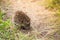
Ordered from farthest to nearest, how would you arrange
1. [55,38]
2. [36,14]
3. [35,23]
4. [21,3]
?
[21,3] < [36,14] < [35,23] < [55,38]

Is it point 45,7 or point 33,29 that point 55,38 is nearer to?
point 33,29

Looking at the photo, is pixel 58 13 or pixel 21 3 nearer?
pixel 58 13

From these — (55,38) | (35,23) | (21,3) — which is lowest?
(55,38)

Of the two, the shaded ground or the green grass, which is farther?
the shaded ground

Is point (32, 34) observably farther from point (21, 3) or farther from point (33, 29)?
point (21, 3)

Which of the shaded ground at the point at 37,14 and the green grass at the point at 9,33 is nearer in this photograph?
the green grass at the point at 9,33

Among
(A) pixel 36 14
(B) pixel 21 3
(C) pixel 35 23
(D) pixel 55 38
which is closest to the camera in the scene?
(D) pixel 55 38

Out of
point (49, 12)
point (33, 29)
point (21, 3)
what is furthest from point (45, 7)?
point (33, 29)

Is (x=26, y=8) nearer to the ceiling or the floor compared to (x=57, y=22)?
nearer to the ceiling

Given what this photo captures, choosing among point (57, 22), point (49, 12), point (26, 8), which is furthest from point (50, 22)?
point (26, 8)

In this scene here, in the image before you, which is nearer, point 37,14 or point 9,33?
point 9,33
